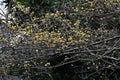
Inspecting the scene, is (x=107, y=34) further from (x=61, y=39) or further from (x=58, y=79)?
(x=58, y=79)

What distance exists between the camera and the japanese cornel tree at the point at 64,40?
5.82 meters

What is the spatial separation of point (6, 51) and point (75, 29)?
1.21m

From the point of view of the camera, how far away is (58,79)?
792 centimetres

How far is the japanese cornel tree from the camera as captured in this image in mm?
5816

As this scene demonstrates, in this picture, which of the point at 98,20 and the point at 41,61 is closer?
the point at 41,61

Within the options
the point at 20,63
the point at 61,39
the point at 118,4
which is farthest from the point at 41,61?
the point at 118,4

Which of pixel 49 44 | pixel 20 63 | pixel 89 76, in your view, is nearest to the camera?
pixel 49 44

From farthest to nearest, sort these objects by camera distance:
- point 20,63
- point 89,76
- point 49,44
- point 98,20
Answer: point 89,76, point 98,20, point 20,63, point 49,44

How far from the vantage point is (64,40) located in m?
5.84

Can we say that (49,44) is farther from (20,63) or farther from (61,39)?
(20,63)

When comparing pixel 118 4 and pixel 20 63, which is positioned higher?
pixel 118 4

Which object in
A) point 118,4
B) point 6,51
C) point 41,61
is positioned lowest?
point 41,61

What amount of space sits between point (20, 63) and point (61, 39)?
91cm

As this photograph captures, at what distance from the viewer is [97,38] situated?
239 inches
